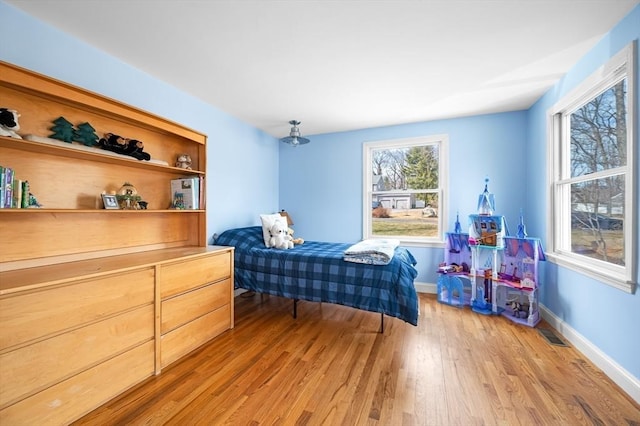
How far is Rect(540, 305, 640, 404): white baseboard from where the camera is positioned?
5.08ft

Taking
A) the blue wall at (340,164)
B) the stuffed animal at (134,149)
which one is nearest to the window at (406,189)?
the blue wall at (340,164)

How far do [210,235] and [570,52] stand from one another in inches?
148

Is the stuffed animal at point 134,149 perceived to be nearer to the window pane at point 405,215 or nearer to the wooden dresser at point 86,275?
the wooden dresser at point 86,275

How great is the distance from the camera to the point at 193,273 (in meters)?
2.02

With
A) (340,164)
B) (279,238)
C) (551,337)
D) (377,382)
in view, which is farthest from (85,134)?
(551,337)

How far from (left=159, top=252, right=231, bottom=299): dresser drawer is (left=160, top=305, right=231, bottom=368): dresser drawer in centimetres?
29

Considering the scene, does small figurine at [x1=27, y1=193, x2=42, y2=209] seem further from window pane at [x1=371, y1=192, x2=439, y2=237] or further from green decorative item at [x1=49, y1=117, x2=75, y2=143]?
window pane at [x1=371, y1=192, x2=439, y2=237]

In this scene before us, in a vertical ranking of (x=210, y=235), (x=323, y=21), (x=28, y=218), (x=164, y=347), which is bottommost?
(x=164, y=347)

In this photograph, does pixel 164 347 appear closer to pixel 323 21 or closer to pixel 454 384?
pixel 454 384

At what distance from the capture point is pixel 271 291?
265 centimetres

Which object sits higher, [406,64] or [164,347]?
[406,64]

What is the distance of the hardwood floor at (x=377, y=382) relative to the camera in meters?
1.40


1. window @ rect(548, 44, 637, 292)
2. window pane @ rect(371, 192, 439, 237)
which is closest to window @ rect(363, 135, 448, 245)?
window pane @ rect(371, 192, 439, 237)

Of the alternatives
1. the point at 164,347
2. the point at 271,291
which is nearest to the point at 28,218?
the point at 164,347
